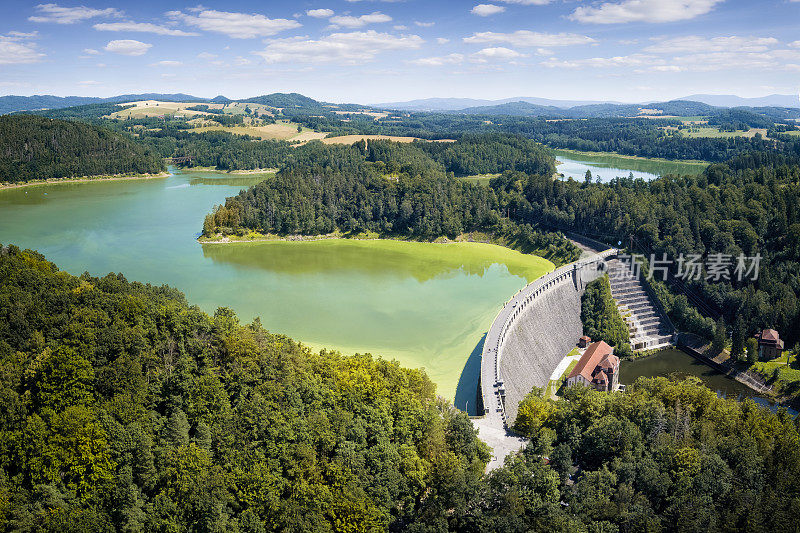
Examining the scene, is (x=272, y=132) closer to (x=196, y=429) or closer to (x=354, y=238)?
(x=354, y=238)

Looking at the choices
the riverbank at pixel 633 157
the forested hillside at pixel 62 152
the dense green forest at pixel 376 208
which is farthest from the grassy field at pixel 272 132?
the riverbank at pixel 633 157

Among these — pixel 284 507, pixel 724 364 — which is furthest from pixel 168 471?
pixel 724 364

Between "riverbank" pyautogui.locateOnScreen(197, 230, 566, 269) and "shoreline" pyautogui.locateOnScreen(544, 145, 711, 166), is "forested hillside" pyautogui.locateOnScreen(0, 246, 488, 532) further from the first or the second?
"shoreline" pyautogui.locateOnScreen(544, 145, 711, 166)

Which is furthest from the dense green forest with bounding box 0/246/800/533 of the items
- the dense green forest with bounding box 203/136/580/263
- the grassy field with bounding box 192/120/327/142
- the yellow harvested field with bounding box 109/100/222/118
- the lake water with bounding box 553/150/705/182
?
the yellow harvested field with bounding box 109/100/222/118

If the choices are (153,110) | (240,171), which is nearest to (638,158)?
(240,171)

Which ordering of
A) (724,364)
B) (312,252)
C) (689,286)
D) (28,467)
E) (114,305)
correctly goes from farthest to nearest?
(312,252) → (689,286) → (724,364) → (114,305) → (28,467)

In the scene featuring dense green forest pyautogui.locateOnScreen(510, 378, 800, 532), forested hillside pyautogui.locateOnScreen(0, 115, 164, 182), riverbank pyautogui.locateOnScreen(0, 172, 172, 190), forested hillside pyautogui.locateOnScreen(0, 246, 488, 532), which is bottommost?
dense green forest pyautogui.locateOnScreen(510, 378, 800, 532)

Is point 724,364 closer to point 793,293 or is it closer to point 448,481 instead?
point 793,293
